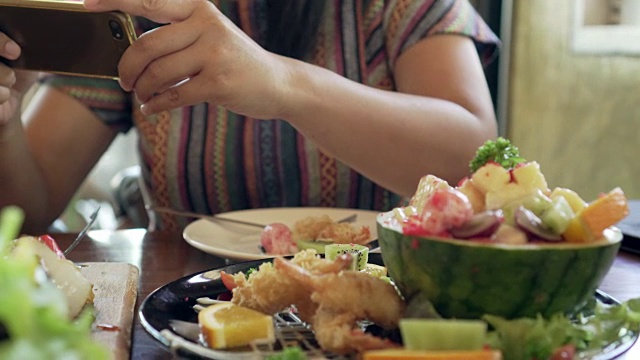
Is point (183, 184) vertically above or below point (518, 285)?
below

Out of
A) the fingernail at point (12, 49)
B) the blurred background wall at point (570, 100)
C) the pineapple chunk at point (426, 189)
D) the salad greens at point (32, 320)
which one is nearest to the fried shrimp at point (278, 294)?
the pineapple chunk at point (426, 189)

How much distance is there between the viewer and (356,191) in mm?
1709

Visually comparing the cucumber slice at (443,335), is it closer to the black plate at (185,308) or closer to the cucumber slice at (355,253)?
the black plate at (185,308)

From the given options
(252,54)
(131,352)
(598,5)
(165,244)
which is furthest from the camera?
(598,5)

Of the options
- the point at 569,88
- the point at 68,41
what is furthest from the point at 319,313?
the point at 569,88

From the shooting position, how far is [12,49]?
48.6 inches

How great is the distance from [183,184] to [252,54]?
22.6 inches

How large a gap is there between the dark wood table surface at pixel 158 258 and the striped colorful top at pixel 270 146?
0.33 metres

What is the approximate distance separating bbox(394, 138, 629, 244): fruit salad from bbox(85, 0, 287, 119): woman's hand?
1.68 ft

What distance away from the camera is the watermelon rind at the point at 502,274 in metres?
0.65

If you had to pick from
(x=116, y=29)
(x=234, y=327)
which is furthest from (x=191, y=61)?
(x=234, y=327)

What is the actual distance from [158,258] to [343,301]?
0.56 metres

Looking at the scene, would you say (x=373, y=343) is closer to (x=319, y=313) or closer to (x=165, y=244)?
(x=319, y=313)

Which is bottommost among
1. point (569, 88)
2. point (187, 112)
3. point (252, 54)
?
point (569, 88)
